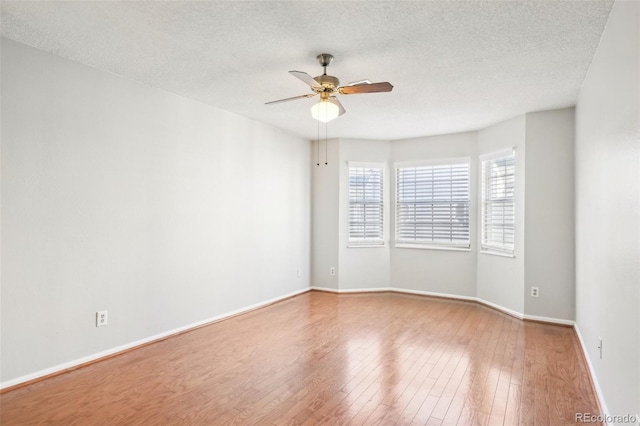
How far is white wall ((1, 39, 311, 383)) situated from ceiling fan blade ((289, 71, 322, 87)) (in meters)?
1.92

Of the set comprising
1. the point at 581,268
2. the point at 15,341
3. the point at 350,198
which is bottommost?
the point at 15,341

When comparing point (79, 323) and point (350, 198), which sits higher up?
point (350, 198)

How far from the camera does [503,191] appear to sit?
5.00m

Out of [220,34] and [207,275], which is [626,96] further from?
[207,275]

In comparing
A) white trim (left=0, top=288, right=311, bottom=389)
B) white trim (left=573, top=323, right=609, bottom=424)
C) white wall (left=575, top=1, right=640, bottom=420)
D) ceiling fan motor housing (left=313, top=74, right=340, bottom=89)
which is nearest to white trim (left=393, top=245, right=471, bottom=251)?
white trim (left=573, top=323, right=609, bottom=424)

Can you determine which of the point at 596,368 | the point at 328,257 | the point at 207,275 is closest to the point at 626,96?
the point at 596,368

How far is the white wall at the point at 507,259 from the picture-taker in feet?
15.1

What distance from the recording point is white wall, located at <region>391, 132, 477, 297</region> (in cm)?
554

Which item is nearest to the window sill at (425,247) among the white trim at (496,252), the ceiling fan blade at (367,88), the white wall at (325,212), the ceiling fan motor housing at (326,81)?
the white trim at (496,252)

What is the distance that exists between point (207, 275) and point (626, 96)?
13.3ft

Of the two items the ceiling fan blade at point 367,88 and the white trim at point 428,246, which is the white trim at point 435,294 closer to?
the white trim at point 428,246

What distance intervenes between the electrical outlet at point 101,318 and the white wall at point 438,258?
168 inches

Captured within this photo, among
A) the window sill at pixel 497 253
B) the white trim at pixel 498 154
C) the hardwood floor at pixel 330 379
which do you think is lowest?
the hardwood floor at pixel 330 379

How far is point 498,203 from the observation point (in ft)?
16.7
